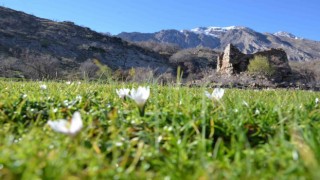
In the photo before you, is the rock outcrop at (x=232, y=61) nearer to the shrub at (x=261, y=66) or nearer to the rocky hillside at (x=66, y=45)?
the shrub at (x=261, y=66)

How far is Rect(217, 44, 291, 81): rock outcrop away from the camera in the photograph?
42.7 meters

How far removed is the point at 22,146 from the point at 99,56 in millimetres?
70965

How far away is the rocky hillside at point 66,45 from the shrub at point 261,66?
20.8m

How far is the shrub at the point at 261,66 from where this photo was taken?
→ 42.0 meters

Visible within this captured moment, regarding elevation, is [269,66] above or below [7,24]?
below

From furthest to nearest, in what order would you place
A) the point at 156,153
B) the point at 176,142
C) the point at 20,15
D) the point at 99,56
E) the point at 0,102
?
1. the point at 20,15
2. the point at 99,56
3. the point at 0,102
4. the point at 176,142
5. the point at 156,153

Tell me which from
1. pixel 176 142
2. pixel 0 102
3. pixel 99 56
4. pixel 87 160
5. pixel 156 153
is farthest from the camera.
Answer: pixel 99 56

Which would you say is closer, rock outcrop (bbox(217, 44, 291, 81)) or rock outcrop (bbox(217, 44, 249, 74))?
rock outcrop (bbox(217, 44, 249, 74))

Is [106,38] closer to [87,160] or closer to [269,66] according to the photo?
[269,66]

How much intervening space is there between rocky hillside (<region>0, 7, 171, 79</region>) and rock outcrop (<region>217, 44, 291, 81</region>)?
64.4 ft

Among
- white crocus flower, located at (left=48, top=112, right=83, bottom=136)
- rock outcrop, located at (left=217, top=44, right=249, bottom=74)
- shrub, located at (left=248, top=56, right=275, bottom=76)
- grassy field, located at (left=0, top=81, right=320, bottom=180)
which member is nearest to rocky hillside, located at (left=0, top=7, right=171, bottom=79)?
rock outcrop, located at (left=217, top=44, right=249, bottom=74)

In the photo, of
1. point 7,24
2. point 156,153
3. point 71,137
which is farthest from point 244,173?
point 7,24

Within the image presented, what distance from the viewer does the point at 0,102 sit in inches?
107

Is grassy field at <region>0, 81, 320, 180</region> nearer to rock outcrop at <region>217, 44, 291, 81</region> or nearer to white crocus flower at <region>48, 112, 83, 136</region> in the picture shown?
white crocus flower at <region>48, 112, 83, 136</region>
